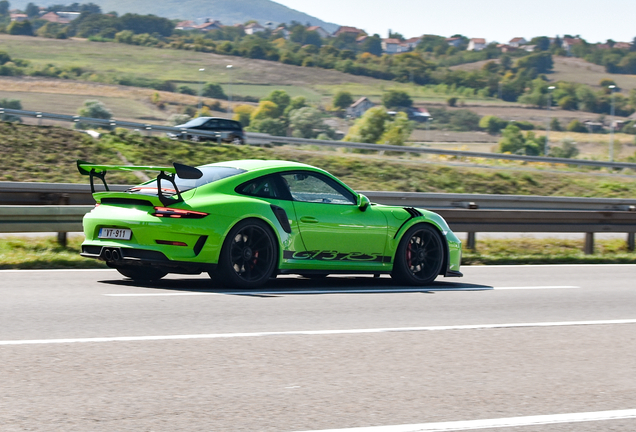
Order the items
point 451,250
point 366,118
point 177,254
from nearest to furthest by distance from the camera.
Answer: point 177,254
point 451,250
point 366,118

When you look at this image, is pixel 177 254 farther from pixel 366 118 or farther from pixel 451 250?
pixel 366 118

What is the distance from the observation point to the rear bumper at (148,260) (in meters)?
8.47

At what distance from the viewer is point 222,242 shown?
28.0ft

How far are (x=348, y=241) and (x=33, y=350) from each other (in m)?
4.38

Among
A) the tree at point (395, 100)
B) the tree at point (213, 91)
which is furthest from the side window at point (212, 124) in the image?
the tree at point (395, 100)

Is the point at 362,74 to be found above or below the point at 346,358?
above

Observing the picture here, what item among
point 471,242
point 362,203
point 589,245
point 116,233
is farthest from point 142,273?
point 589,245

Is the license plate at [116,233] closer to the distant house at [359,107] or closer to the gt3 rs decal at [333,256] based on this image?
the gt3 rs decal at [333,256]

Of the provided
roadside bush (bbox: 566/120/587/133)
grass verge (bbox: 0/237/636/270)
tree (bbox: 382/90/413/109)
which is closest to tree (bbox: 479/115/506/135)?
roadside bush (bbox: 566/120/587/133)

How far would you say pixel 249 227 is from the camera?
28.6 ft

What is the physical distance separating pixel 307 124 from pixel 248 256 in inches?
3406

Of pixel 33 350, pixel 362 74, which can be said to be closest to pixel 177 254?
pixel 33 350

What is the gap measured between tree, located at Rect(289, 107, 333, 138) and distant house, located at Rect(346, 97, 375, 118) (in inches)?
1219

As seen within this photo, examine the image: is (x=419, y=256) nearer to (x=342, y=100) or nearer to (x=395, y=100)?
(x=342, y=100)
